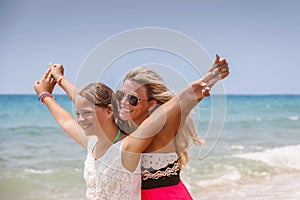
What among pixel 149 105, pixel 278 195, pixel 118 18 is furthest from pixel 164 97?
pixel 118 18

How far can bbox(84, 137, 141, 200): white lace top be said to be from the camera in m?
1.91

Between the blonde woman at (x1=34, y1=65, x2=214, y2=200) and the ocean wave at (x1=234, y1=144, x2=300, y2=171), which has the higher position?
the blonde woman at (x1=34, y1=65, x2=214, y2=200)

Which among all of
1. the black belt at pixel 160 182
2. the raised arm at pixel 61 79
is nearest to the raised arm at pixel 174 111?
the black belt at pixel 160 182

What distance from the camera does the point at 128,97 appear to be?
1.96 meters

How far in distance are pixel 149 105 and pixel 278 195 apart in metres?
4.21

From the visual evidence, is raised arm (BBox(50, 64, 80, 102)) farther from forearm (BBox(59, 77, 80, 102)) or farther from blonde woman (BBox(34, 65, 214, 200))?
blonde woman (BBox(34, 65, 214, 200))

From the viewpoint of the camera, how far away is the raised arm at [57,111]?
217cm

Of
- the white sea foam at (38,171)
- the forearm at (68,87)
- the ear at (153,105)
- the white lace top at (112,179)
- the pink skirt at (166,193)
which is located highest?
the ear at (153,105)

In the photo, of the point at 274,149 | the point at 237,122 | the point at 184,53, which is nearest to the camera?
the point at 184,53

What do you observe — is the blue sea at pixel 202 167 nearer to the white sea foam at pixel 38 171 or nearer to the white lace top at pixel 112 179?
the white sea foam at pixel 38 171

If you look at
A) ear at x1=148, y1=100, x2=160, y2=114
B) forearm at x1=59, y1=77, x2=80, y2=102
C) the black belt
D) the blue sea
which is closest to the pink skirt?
the black belt

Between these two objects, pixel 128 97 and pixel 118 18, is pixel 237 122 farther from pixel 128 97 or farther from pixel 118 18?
pixel 128 97

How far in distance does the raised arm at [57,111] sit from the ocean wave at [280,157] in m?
6.26

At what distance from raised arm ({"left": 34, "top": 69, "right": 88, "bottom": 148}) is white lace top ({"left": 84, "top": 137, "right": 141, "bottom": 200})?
0.25 m
